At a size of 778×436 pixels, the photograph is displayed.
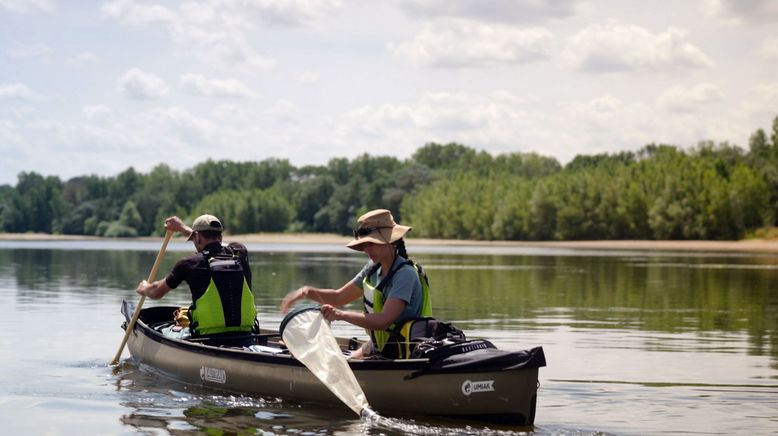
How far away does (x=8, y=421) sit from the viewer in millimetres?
11867

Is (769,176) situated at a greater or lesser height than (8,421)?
greater

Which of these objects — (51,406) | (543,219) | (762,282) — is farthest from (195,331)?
(543,219)

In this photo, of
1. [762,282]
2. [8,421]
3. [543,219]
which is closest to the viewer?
[8,421]

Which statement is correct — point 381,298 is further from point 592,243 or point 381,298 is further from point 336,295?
point 592,243

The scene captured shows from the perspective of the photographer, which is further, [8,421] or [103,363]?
[103,363]

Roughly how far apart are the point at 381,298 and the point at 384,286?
151 mm

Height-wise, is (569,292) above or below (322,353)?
below

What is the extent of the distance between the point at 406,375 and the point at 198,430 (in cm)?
229

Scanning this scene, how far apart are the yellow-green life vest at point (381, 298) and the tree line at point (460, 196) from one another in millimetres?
85389

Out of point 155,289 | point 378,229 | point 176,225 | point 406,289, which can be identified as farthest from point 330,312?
point 176,225

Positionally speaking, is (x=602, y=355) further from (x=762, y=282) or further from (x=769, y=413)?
(x=762, y=282)

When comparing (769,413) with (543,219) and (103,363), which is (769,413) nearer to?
(103,363)

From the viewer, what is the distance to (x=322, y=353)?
38.9 feet

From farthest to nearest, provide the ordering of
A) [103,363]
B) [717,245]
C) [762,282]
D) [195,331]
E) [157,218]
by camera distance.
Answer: [157,218], [717,245], [762,282], [103,363], [195,331]
